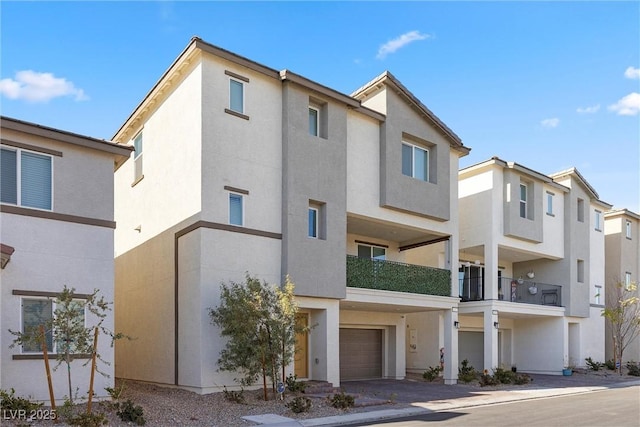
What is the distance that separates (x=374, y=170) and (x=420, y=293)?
547 centimetres

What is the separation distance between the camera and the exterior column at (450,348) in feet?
80.7

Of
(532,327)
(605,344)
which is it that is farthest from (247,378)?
(605,344)

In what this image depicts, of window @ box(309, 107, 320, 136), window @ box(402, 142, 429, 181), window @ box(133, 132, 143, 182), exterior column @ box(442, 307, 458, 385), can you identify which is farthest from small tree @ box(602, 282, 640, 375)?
window @ box(133, 132, 143, 182)

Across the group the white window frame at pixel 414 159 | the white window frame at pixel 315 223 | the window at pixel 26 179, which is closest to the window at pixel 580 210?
the white window frame at pixel 414 159

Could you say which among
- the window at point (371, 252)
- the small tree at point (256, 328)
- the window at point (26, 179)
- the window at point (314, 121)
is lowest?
the small tree at point (256, 328)

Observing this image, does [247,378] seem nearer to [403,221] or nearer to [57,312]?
[57,312]

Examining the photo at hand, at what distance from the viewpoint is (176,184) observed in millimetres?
19047

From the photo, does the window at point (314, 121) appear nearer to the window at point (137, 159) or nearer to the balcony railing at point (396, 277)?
the balcony railing at point (396, 277)

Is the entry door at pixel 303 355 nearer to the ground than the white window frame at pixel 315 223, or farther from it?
nearer to the ground

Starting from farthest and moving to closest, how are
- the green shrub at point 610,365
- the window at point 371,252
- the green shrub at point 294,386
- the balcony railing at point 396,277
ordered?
the green shrub at point 610,365
the window at point 371,252
the balcony railing at point 396,277
the green shrub at point 294,386

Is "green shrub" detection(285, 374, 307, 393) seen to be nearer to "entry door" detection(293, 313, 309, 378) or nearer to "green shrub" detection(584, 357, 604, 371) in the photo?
"entry door" detection(293, 313, 309, 378)

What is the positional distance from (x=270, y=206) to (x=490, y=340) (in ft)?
43.4

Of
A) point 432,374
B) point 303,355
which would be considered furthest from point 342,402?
point 432,374

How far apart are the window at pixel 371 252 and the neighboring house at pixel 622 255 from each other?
1806 centimetres
